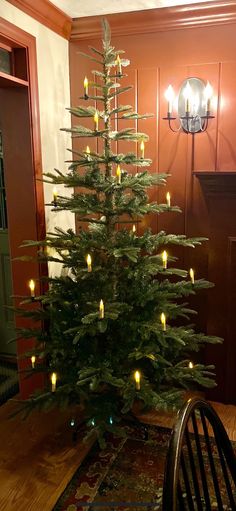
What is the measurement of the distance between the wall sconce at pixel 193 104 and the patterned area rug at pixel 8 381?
7.05 ft

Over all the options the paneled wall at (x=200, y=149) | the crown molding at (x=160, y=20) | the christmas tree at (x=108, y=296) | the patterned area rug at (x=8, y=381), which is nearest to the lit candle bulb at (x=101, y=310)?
the christmas tree at (x=108, y=296)

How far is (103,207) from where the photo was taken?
201 cm

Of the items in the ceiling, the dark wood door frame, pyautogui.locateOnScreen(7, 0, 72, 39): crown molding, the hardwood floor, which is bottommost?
the hardwood floor

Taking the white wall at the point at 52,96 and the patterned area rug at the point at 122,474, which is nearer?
the patterned area rug at the point at 122,474

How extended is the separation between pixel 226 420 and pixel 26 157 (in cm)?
200

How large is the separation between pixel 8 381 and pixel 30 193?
1.54 m

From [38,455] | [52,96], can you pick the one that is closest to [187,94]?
[52,96]

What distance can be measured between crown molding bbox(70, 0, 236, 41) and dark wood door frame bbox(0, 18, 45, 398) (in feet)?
1.49

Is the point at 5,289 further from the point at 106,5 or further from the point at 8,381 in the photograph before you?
the point at 106,5

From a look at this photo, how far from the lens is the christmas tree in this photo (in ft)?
6.52

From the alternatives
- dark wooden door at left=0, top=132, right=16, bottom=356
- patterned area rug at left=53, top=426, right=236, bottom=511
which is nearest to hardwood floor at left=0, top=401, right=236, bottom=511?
patterned area rug at left=53, top=426, right=236, bottom=511

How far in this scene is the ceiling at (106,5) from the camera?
7.48 feet

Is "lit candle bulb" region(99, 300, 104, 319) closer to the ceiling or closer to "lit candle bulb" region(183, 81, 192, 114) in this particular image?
"lit candle bulb" region(183, 81, 192, 114)

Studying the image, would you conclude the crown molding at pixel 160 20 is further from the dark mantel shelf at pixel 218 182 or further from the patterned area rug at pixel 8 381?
the patterned area rug at pixel 8 381
